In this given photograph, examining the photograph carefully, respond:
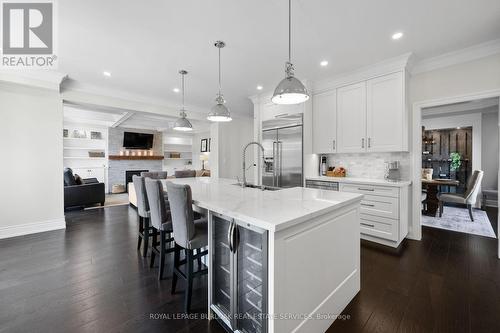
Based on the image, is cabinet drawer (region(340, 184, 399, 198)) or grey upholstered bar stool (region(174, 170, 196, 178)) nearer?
cabinet drawer (region(340, 184, 399, 198))

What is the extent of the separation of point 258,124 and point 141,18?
300 centimetres

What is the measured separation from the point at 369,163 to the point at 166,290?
11.8 ft

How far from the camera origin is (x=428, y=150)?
6449 millimetres

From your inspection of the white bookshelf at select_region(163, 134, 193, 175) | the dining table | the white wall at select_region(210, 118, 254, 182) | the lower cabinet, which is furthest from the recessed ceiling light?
the white bookshelf at select_region(163, 134, 193, 175)

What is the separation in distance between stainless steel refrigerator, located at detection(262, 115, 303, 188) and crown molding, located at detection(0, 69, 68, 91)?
12.4 ft

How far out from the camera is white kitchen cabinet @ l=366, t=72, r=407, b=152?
10.1ft

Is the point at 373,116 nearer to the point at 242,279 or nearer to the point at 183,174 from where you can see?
the point at 242,279

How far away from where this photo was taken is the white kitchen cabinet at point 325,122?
12.5ft

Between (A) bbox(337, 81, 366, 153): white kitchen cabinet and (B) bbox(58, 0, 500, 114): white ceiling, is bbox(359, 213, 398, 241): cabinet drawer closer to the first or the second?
(A) bbox(337, 81, 366, 153): white kitchen cabinet

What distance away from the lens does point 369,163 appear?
3750mm

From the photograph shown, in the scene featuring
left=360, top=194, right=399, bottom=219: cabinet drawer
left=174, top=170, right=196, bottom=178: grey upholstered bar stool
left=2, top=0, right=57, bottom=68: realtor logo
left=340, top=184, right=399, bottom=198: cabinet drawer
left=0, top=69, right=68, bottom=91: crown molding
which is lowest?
left=360, top=194, right=399, bottom=219: cabinet drawer

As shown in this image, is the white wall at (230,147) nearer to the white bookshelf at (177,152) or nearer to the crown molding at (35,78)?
the crown molding at (35,78)

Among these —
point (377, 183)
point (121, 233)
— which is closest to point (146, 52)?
point (121, 233)

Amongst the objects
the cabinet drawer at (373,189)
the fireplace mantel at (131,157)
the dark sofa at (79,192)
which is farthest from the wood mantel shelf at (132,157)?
the cabinet drawer at (373,189)
